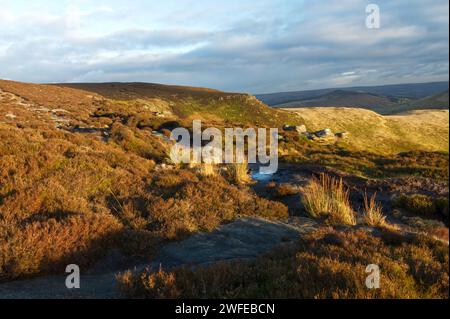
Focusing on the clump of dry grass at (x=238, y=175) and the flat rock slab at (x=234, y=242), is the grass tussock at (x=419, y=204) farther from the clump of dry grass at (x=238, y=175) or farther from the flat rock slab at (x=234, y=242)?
the clump of dry grass at (x=238, y=175)

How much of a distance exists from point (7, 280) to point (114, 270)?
168 centimetres

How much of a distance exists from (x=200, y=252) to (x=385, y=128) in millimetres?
74035

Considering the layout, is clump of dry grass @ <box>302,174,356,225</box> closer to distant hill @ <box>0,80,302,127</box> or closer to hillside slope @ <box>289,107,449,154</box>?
distant hill @ <box>0,80,302,127</box>

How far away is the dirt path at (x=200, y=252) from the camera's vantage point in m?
5.36

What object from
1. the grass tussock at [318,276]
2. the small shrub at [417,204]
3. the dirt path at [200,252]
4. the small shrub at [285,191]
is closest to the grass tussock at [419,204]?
the small shrub at [417,204]

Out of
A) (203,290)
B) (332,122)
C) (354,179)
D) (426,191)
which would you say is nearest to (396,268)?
(203,290)

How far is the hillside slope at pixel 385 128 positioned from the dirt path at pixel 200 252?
53435 mm

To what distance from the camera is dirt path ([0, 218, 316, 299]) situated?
5.36 metres

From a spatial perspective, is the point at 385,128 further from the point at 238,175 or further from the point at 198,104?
the point at 238,175

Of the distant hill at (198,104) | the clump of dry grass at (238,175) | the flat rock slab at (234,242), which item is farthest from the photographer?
the distant hill at (198,104)

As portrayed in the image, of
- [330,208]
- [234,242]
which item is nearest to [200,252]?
[234,242]

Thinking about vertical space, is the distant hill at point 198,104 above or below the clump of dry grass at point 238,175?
above
